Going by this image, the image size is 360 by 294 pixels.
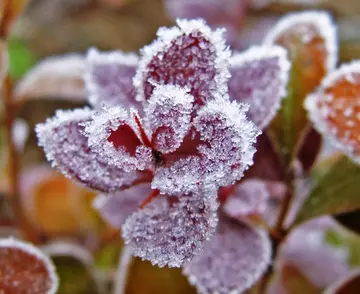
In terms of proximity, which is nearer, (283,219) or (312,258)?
(283,219)

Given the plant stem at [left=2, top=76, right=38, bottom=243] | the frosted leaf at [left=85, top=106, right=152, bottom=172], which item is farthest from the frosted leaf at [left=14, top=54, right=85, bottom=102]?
the frosted leaf at [left=85, top=106, right=152, bottom=172]

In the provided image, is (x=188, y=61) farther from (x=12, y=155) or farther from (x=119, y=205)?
(x=12, y=155)

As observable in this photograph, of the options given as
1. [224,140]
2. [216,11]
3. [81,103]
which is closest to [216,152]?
[224,140]

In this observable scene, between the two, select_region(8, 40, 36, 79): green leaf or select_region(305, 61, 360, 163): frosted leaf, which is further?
select_region(8, 40, 36, 79): green leaf

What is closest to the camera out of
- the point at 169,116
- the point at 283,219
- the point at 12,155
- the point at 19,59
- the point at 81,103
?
the point at 169,116

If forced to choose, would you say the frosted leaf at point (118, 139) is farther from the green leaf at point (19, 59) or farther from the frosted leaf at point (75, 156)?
the green leaf at point (19, 59)

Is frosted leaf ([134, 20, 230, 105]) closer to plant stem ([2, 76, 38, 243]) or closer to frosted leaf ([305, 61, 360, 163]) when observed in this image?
frosted leaf ([305, 61, 360, 163])
